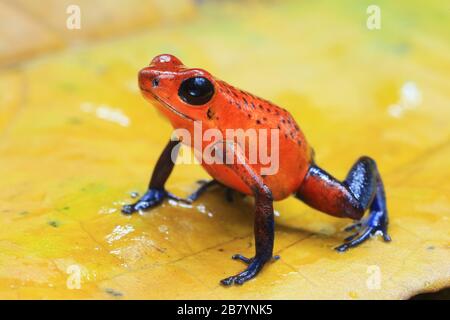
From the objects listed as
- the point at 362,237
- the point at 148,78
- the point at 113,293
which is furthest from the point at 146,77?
the point at 362,237

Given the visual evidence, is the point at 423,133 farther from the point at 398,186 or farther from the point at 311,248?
the point at 311,248

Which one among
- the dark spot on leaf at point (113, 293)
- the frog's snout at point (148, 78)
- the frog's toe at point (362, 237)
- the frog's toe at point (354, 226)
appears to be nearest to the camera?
the dark spot on leaf at point (113, 293)

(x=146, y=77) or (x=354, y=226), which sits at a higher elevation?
(x=146, y=77)

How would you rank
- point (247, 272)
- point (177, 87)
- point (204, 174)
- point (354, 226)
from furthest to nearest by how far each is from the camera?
1. point (204, 174)
2. point (354, 226)
3. point (177, 87)
4. point (247, 272)

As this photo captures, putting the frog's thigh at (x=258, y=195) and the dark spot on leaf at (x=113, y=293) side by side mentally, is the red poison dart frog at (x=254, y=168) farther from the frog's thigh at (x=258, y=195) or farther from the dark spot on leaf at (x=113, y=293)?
the dark spot on leaf at (x=113, y=293)

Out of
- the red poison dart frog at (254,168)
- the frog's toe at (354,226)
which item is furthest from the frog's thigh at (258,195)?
the frog's toe at (354,226)

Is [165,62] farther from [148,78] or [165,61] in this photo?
[148,78]

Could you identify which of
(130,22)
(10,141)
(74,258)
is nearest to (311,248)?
(74,258)
